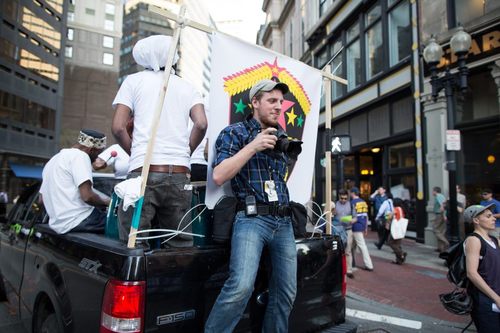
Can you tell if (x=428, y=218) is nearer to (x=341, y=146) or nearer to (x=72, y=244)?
(x=341, y=146)

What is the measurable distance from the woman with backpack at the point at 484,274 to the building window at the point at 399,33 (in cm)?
1042

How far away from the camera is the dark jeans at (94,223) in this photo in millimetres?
2900

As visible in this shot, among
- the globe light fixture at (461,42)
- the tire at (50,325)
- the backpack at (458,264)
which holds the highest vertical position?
the globe light fixture at (461,42)

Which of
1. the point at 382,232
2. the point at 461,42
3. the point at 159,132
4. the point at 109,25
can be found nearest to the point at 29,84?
the point at 109,25

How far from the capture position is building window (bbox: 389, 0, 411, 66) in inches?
503

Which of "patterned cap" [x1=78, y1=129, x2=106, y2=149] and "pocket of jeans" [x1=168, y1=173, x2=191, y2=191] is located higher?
"patterned cap" [x1=78, y1=129, x2=106, y2=149]

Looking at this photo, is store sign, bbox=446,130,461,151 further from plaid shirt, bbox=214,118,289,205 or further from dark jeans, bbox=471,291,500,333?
plaid shirt, bbox=214,118,289,205

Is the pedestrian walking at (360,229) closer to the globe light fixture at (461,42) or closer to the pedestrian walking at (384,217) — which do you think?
the pedestrian walking at (384,217)

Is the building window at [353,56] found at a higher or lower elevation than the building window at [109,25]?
lower

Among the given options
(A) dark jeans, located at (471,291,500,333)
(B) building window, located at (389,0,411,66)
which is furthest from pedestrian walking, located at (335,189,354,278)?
(B) building window, located at (389,0,411,66)

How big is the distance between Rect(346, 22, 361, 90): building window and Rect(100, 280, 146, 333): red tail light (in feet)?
52.6

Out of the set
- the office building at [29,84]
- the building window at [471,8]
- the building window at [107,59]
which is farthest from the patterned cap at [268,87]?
the building window at [107,59]

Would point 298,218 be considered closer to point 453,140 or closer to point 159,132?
point 159,132

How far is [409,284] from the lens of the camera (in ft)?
22.8
